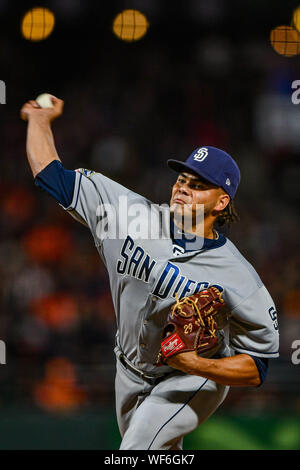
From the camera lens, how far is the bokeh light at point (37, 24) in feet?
27.2

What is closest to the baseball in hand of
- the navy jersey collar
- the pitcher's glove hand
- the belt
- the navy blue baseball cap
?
the navy blue baseball cap

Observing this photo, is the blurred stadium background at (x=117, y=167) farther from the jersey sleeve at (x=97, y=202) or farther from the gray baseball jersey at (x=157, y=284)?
the jersey sleeve at (x=97, y=202)

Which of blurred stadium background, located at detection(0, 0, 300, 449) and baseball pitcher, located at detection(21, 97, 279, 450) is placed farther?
blurred stadium background, located at detection(0, 0, 300, 449)

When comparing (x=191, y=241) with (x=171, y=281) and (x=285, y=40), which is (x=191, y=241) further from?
(x=285, y=40)

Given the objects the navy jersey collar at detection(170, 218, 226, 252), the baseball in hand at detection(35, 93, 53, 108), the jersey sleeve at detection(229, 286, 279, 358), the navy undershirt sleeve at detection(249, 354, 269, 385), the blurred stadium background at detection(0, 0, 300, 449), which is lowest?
the blurred stadium background at detection(0, 0, 300, 449)

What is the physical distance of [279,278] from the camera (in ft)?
22.6

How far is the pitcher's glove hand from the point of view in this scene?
2.87 metres

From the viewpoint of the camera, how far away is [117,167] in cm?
785

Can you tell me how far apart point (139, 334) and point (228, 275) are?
0.47 m

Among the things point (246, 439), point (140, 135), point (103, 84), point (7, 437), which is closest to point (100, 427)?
point (7, 437)

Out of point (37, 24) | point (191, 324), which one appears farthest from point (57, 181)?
point (37, 24)

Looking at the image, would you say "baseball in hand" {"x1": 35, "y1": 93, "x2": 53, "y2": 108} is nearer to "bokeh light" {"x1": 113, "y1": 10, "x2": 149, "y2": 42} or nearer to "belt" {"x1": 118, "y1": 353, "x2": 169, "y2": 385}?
"belt" {"x1": 118, "y1": 353, "x2": 169, "y2": 385}

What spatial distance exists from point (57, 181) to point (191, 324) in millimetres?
816

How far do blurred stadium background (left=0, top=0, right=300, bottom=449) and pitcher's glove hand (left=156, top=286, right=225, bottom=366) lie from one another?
264 centimetres
